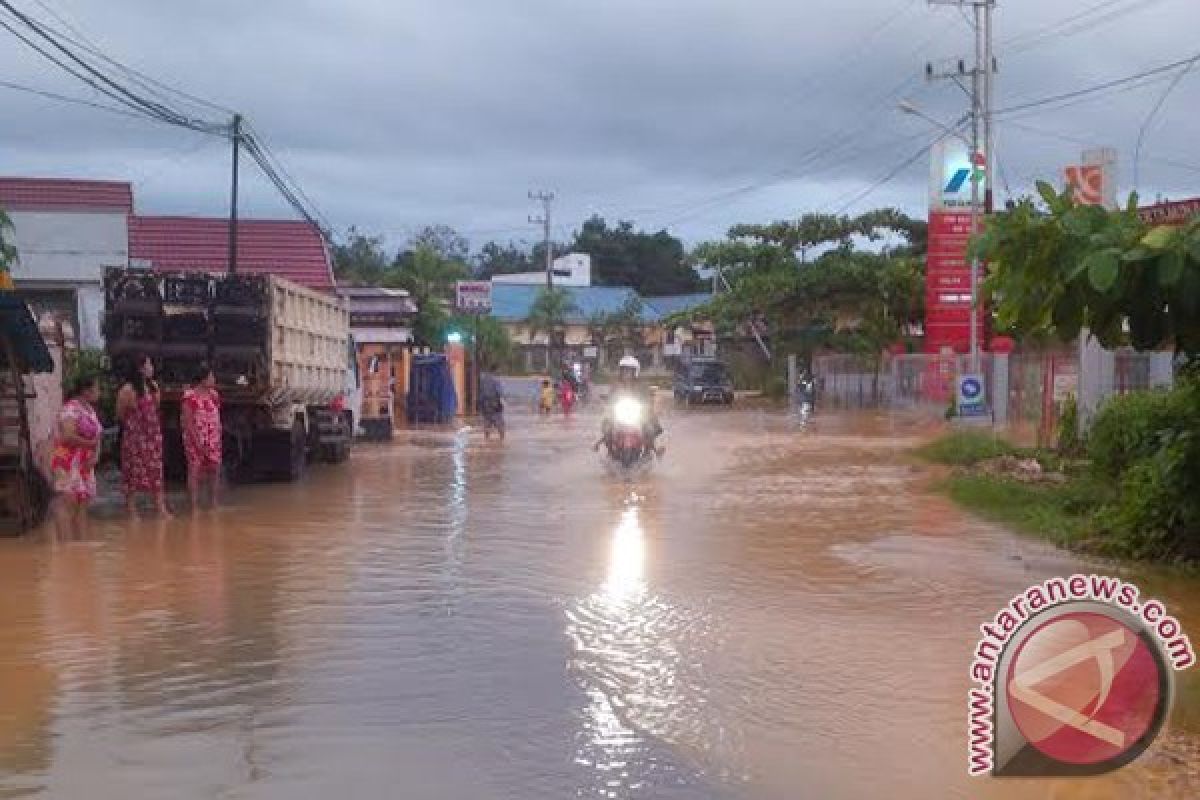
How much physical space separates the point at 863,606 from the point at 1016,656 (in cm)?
608

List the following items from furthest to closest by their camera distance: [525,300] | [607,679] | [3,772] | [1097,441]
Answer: [525,300]
[1097,441]
[607,679]
[3,772]

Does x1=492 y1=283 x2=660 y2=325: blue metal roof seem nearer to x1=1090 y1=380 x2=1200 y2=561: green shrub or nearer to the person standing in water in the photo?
the person standing in water

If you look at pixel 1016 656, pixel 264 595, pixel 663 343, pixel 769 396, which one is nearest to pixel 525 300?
pixel 663 343

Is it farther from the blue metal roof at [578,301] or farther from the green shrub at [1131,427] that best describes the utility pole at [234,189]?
the blue metal roof at [578,301]

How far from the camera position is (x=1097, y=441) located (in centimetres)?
1460

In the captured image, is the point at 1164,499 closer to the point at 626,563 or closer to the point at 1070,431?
the point at 626,563

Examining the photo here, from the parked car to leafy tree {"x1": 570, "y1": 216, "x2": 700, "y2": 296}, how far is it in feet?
158

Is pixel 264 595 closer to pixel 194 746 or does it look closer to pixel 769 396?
pixel 194 746

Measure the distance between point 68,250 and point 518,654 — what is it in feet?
75.7

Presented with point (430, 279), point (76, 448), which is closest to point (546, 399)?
point (430, 279)

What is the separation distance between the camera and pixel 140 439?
13.4 metres

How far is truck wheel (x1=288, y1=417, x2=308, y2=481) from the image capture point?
18156 mm

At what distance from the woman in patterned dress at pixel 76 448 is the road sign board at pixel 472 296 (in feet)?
91.5

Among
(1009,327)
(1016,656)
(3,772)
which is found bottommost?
(3,772)
